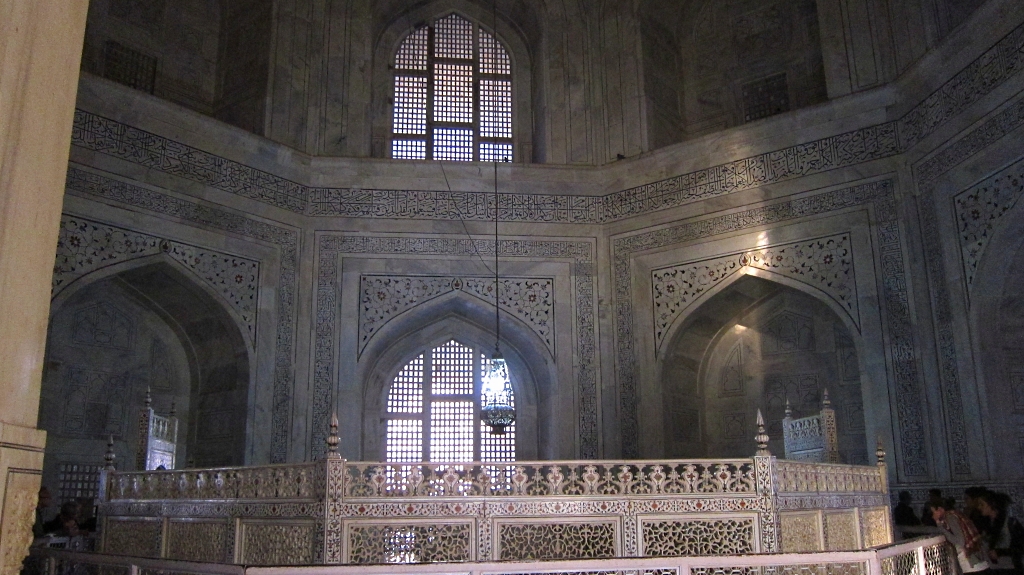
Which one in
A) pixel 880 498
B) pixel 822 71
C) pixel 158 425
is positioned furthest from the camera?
pixel 822 71

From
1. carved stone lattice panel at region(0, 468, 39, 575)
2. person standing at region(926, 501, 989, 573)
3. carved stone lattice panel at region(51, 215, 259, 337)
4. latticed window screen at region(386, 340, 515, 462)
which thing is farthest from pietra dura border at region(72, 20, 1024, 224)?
carved stone lattice panel at region(0, 468, 39, 575)

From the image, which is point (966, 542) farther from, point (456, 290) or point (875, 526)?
point (456, 290)

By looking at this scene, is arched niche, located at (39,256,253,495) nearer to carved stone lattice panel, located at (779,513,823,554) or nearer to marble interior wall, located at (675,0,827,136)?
carved stone lattice panel, located at (779,513,823,554)

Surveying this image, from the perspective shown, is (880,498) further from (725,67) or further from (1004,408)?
(725,67)

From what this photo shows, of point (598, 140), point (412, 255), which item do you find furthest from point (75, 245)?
point (598, 140)

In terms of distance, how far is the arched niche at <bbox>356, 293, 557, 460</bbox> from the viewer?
9273 mm

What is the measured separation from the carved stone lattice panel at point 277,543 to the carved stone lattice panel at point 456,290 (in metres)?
3.63

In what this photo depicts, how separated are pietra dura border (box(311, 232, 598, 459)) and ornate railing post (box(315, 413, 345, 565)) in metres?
A: 3.36

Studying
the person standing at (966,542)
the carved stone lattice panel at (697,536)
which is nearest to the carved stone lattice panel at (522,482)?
the carved stone lattice panel at (697,536)

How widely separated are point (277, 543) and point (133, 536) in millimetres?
1476

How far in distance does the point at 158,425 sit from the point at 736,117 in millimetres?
6970

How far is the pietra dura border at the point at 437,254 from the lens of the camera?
894cm

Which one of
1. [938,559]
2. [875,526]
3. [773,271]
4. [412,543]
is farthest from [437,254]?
[938,559]

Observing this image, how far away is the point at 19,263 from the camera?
87.6 inches
